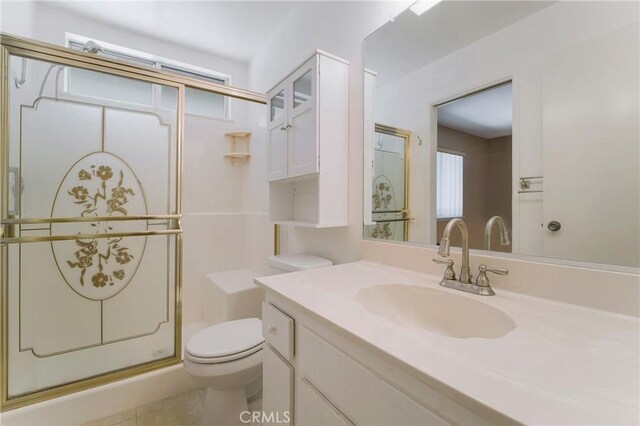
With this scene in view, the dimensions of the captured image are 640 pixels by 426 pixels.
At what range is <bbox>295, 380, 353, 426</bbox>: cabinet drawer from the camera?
67cm

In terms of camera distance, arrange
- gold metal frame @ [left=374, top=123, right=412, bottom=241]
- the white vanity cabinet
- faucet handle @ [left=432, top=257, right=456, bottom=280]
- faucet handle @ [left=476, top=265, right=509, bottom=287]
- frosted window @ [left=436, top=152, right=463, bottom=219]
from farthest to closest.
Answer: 1. gold metal frame @ [left=374, top=123, right=412, bottom=241]
2. frosted window @ [left=436, top=152, right=463, bottom=219]
3. faucet handle @ [left=432, top=257, right=456, bottom=280]
4. faucet handle @ [left=476, top=265, right=509, bottom=287]
5. the white vanity cabinet

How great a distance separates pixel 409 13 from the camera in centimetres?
121

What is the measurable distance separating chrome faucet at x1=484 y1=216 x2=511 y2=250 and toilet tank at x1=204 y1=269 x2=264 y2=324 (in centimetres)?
161

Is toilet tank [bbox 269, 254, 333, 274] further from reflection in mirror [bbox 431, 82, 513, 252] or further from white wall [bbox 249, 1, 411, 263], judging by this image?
reflection in mirror [bbox 431, 82, 513, 252]

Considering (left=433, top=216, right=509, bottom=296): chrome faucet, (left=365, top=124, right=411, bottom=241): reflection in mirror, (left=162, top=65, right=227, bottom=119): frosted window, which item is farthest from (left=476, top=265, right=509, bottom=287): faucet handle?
(left=162, top=65, right=227, bottom=119): frosted window

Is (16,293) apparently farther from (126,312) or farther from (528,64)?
(528,64)

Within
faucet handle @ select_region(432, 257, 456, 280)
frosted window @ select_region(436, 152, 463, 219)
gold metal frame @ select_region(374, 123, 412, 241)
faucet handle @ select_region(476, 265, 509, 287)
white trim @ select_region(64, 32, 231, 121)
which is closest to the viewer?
faucet handle @ select_region(476, 265, 509, 287)

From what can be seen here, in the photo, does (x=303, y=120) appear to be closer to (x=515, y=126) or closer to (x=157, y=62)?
(x=515, y=126)

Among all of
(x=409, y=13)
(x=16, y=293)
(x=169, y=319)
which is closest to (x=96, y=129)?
(x=16, y=293)

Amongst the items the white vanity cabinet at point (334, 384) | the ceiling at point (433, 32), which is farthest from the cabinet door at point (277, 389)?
the ceiling at point (433, 32)

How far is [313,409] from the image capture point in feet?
2.45

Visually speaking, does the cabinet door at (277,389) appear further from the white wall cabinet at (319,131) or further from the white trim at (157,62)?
the white trim at (157,62)

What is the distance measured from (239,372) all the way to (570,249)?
1353 mm

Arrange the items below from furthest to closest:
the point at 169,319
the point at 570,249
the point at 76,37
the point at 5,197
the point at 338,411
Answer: the point at 76,37, the point at 169,319, the point at 5,197, the point at 570,249, the point at 338,411
